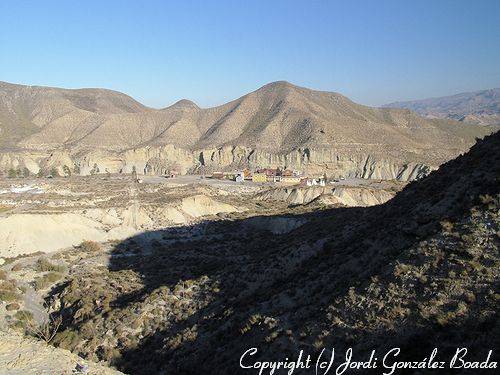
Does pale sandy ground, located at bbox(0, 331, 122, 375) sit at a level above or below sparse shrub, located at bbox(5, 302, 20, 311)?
above

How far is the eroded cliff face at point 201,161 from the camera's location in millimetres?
87938

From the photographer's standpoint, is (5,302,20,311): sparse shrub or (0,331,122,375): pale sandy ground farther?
(5,302,20,311): sparse shrub

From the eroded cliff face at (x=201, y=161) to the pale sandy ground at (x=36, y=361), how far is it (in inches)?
3028

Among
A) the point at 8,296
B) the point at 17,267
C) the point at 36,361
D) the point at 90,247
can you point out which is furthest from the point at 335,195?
the point at 36,361

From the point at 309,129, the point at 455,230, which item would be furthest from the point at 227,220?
the point at 309,129

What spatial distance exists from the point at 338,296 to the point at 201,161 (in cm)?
8762

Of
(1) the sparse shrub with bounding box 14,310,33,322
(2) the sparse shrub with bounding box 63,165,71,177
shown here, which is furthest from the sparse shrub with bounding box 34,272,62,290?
(2) the sparse shrub with bounding box 63,165,71,177

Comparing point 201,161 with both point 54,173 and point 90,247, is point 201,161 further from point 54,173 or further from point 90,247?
point 90,247

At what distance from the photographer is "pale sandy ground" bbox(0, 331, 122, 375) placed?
37.3 ft

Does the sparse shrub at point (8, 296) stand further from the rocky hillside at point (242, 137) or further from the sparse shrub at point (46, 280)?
the rocky hillside at point (242, 137)

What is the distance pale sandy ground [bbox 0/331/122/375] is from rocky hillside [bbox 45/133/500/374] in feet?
12.5

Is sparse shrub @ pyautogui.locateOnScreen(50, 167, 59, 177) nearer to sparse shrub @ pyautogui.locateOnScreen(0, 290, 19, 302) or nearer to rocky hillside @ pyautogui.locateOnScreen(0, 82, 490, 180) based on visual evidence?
rocky hillside @ pyautogui.locateOnScreen(0, 82, 490, 180)

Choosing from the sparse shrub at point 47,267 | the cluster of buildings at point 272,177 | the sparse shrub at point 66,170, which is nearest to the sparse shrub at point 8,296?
the sparse shrub at point 47,267

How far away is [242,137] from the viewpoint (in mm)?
107875
